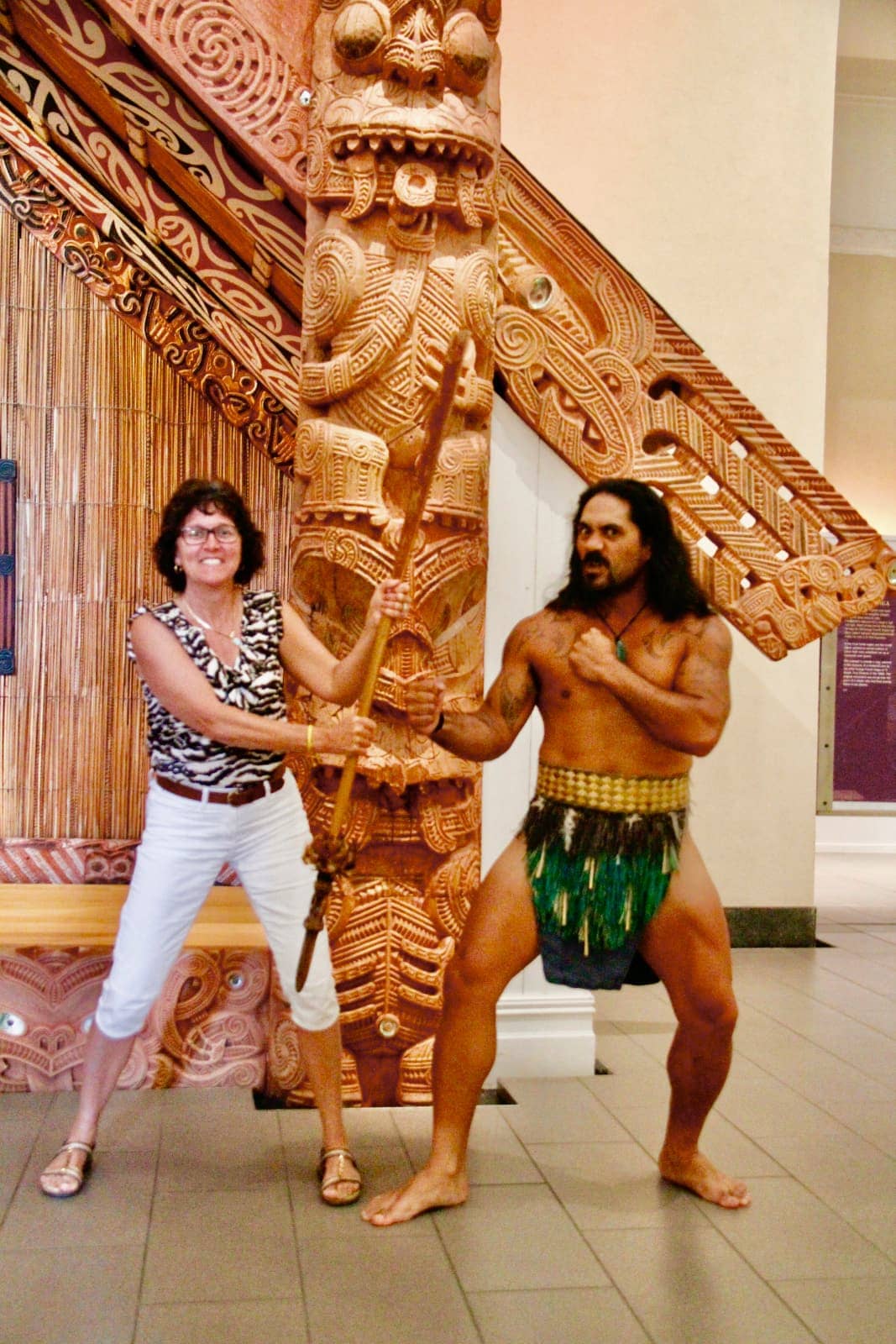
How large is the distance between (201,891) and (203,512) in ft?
2.75

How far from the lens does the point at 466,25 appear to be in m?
3.38

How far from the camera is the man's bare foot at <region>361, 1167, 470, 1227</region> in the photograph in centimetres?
284

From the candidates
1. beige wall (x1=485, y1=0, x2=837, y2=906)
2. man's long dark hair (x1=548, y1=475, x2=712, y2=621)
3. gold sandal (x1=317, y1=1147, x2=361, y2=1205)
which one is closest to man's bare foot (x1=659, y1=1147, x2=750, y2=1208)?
gold sandal (x1=317, y1=1147, x2=361, y2=1205)

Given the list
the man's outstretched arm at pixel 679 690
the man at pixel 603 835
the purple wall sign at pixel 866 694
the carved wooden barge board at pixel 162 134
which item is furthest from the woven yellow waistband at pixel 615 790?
the purple wall sign at pixel 866 694

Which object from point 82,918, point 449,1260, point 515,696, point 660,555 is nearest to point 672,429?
point 660,555

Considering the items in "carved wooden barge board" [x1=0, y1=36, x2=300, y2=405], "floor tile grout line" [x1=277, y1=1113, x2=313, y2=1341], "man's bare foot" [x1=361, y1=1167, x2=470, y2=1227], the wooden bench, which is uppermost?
"carved wooden barge board" [x1=0, y1=36, x2=300, y2=405]

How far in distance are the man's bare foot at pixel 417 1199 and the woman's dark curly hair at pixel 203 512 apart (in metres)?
1.38

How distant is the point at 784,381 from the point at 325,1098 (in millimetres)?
4066

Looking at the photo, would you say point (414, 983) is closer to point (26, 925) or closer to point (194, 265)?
point (26, 925)

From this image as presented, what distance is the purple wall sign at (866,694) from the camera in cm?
783

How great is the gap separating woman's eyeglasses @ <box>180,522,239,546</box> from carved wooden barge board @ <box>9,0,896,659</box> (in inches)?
45.5

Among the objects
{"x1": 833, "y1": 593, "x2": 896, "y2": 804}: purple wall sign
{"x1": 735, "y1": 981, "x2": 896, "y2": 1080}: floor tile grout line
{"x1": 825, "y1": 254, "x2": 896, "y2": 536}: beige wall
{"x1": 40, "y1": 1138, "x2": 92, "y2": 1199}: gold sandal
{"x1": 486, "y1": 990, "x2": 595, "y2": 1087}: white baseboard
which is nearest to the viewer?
{"x1": 40, "y1": 1138, "x2": 92, "y2": 1199}: gold sandal

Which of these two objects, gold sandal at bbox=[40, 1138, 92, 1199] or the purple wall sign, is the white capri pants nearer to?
gold sandal at bbox=[40, 1138, 92, 1199]

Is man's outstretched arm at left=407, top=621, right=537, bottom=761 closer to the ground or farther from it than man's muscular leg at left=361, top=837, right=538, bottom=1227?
farther from it
